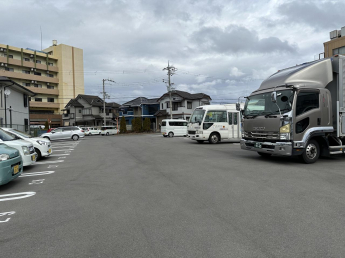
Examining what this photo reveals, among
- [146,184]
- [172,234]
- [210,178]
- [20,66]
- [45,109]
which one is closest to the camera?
[172,234]

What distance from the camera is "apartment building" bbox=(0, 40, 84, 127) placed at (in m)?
49.7

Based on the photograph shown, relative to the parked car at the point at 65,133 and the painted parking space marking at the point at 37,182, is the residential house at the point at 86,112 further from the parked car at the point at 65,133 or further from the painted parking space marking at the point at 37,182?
the painted parking space marking at the point at 37,182

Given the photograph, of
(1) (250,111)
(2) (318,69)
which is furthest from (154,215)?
(2) (318,69)

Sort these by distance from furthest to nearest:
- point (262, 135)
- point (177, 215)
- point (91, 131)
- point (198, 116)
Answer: point (91, 131) < point (198, 116) < point (262, 135) < point (177, 215)

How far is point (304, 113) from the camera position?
27.0 ft

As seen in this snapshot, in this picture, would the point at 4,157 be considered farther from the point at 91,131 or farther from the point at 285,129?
the point at 91,131

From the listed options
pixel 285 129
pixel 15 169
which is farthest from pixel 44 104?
pixel 285 129

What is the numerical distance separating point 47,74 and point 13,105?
35.2 m

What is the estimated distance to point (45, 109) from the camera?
5628cm

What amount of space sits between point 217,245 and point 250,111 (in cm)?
736

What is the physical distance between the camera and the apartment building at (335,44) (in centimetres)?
2430

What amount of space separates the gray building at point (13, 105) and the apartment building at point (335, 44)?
30452mm

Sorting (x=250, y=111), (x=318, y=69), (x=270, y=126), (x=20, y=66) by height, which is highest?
(x=20, y=66)

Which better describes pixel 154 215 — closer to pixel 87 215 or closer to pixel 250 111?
pixel 87 215
